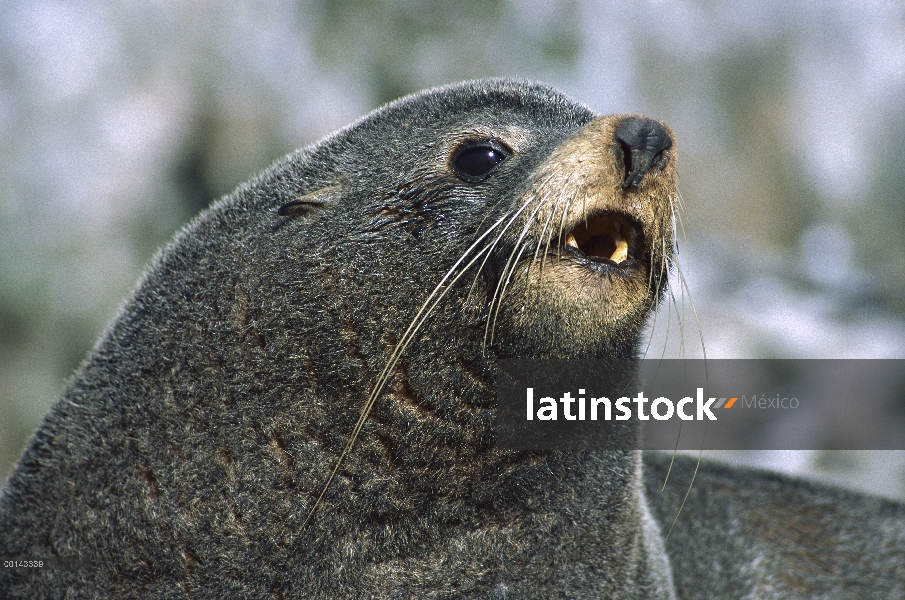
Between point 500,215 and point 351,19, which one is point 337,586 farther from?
point 351,19

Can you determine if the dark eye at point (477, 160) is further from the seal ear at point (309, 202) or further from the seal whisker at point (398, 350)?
the seal ear at point (309, 202)

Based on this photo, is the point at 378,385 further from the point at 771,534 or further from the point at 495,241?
the point at 771,534

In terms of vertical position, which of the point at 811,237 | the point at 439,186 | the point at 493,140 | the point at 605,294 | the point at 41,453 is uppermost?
the point at 811,237

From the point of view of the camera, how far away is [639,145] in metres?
2.36

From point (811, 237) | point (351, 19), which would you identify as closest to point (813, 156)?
point (811, 237)

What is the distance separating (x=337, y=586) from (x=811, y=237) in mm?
9318

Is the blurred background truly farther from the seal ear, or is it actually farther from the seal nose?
the seal ear

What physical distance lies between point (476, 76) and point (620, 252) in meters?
6.93

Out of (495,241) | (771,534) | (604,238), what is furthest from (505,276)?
(771,534)

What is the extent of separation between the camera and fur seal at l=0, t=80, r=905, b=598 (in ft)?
7.98

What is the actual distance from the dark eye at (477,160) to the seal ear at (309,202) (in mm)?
465

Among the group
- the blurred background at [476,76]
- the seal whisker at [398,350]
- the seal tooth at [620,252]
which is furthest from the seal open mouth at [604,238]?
the blurred background at [476,76]

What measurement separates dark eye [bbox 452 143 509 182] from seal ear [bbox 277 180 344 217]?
0.46 m

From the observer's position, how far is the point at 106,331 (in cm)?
312
